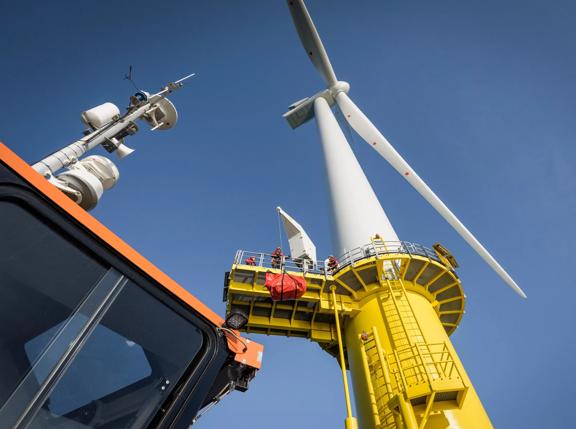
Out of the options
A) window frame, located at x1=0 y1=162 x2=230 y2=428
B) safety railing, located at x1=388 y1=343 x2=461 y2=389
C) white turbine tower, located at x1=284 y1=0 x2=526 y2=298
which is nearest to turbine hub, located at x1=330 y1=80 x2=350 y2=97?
white turbine tower, located at x1=284 y1=0 x2=526 y2=298

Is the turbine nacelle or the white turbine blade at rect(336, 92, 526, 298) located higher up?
the turbine nacelle

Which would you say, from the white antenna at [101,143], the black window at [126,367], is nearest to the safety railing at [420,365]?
the black window at [126,367]

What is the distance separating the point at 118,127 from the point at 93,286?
37.6 ft

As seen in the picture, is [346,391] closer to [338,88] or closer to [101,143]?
[101,143]

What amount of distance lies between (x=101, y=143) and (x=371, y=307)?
12.6m

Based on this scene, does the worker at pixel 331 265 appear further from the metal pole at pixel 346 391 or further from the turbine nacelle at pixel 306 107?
the turbine nacelle at pixel 306 107

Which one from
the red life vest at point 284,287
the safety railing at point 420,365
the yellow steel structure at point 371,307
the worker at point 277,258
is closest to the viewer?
the safety railing at point 420,365

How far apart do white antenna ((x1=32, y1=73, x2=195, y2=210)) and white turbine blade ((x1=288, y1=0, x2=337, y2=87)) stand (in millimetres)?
26606

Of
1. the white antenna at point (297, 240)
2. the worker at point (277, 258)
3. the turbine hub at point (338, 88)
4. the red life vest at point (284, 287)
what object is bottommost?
the red life vest at point (284, 287)

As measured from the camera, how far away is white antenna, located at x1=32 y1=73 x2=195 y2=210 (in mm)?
7812

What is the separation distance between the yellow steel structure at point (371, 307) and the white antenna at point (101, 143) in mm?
7085

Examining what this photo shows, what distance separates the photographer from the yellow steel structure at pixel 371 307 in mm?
12742

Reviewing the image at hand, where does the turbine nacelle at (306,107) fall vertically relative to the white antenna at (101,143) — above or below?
above

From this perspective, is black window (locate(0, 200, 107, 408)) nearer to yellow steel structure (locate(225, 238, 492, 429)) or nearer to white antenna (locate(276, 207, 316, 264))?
yellow steel structure (locate(225, 238, 492, 429))
